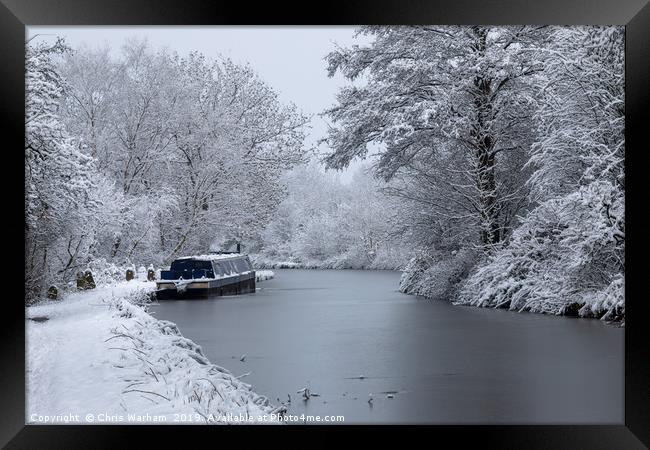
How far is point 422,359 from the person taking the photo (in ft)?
26.5

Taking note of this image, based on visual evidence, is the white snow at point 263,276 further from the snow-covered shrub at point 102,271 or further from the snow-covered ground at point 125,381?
the snow-covered ground at point 125,381

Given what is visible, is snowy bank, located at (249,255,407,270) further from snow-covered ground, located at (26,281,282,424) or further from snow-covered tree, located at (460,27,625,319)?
snow-covered ground, located at (26,281,282,424)

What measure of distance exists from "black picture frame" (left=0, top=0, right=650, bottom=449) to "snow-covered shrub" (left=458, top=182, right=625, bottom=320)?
4644 mm

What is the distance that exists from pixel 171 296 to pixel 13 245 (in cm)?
1167

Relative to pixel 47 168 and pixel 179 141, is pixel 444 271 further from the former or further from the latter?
pixel 47 168

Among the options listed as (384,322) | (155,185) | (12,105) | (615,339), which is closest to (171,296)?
(155,185)

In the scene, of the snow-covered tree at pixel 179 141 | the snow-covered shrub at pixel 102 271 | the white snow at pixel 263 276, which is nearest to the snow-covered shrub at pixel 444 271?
the snow-covered tree at pixel 179 141

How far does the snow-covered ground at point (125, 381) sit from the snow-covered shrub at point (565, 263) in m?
5.22

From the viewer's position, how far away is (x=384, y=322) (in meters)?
11.4

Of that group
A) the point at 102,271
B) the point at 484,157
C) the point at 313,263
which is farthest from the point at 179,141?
the point at 313,263

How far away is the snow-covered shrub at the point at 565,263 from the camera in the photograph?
938 centimetres

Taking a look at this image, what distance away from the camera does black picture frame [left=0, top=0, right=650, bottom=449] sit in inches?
173
